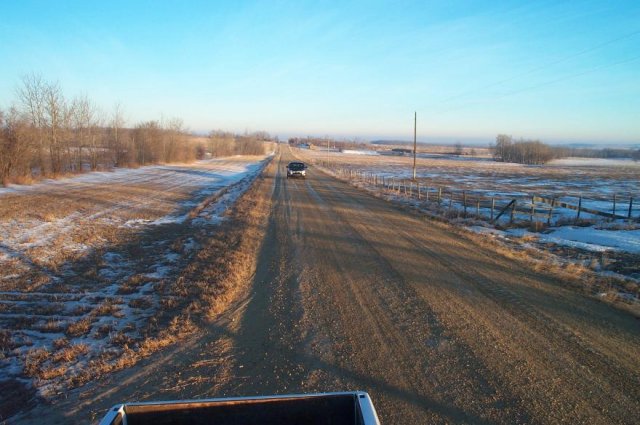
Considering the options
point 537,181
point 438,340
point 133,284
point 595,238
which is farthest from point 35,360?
point 537,181

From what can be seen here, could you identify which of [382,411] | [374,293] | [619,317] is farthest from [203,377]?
[619,317]

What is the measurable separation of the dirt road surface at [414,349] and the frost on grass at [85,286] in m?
0.67

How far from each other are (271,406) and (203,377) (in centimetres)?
252

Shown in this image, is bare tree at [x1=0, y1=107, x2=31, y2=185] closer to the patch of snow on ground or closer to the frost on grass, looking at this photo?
the frost on grass

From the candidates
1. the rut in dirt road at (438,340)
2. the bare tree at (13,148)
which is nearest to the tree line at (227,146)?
the bare tree at (13,148)

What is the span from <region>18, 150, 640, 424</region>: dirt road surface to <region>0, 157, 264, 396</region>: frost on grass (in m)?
0.67

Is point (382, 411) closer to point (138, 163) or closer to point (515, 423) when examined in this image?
point (515, 423)

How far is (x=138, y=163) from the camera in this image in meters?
59.6

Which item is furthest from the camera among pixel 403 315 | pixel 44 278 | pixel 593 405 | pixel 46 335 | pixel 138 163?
pixel 138 163

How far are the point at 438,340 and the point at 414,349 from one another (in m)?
0.54

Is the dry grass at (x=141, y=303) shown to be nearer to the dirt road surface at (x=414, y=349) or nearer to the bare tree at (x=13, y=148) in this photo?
the dirt road surface at (x=414, y=349)

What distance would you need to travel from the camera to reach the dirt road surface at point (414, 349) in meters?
4.32

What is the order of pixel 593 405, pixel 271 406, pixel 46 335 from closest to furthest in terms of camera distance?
pixel 271 406, pixel 593 405, pixel 46 335

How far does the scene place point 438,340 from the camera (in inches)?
232
